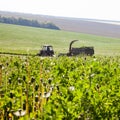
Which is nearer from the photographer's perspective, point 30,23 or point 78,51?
point 78,51

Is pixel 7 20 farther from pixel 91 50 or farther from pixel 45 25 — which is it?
pixel 91 50

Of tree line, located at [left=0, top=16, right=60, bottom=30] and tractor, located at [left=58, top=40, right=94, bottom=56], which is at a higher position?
tractor, located at [left=58, top=40, right=94, bottom=56]

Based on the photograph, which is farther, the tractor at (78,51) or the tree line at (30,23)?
the tree line at (30,23)

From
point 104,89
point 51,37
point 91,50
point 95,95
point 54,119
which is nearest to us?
point 54,119

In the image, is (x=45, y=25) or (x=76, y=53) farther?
(x=45, y=25)

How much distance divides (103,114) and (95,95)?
1.74 feet

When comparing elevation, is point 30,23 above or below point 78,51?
below

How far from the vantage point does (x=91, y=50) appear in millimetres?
49062

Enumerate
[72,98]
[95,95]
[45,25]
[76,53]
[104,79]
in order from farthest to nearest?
[45,25]
[76,53]
[104,79]
[95,95]
[72,98]

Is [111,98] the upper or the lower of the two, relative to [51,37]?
upper

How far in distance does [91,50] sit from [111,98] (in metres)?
40.9

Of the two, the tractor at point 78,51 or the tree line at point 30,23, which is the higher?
the tractor at point 78,51

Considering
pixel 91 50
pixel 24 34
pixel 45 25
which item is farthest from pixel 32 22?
pixel 91 50

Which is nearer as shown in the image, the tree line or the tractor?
the tractor
